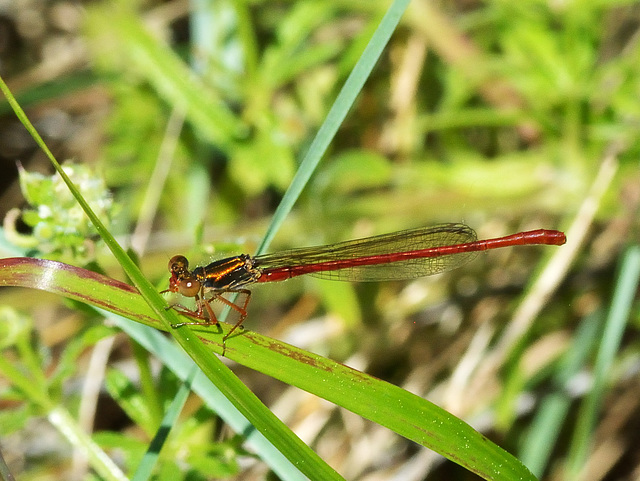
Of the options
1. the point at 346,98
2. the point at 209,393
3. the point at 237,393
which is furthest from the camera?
the point at 346,98

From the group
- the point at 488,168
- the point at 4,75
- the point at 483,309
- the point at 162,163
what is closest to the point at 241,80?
the point at 162,163

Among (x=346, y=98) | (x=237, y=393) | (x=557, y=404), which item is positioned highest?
(x=346, y=98)

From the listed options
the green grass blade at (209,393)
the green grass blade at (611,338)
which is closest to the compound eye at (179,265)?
the green grass blade at (209,393)

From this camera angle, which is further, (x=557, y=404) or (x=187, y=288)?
(x=557, y=404)

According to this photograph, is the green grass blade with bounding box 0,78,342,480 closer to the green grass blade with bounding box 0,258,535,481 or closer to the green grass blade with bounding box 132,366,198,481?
the green grass blade with bounding box 0,258,535,481

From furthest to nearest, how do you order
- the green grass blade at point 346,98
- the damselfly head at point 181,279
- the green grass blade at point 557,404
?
the green grass blade at point 557,404 → the damselfly head at point 181,279 → the green grass blade at point 346,98

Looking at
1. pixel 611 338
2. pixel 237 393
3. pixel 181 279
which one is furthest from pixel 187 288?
pixel 611 338

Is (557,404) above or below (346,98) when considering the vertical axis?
below

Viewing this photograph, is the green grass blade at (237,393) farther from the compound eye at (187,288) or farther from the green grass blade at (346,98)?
the compound eye at (187,288)

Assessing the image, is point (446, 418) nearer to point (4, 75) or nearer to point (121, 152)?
point (121, 152)

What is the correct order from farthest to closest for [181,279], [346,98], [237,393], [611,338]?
[611,338] < [181,279] < [346,98] < [237,393]

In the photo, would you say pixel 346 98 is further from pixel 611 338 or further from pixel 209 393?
pixel 611 338
